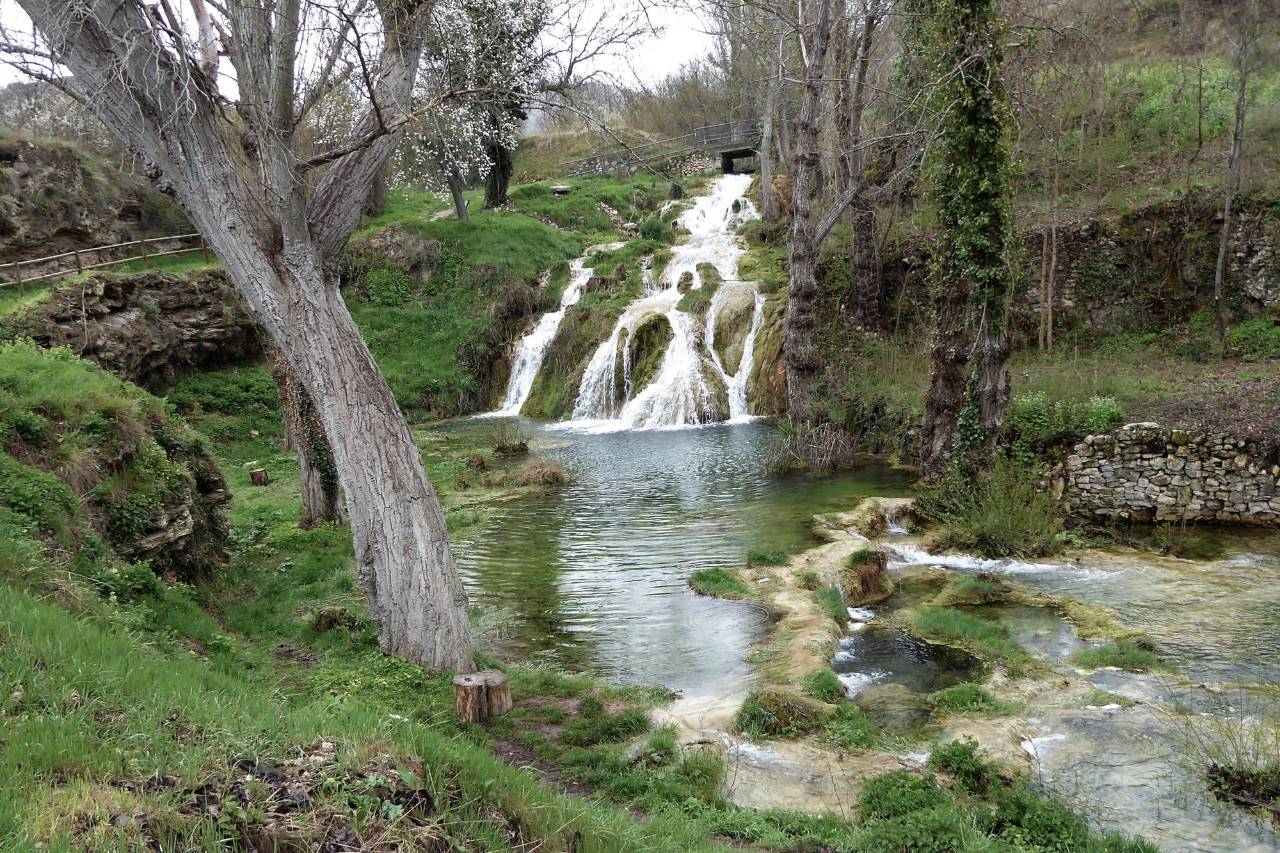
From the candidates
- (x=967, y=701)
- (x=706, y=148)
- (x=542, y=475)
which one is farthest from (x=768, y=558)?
(x=706, y=148)

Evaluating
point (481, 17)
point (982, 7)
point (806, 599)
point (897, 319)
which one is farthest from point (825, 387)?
point (481, 17)

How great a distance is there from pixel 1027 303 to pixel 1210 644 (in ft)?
43.8

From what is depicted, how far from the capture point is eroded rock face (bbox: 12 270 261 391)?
19.3 metres

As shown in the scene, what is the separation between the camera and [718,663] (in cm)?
775

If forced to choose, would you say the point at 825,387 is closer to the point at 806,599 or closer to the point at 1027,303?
the point at 1027,303

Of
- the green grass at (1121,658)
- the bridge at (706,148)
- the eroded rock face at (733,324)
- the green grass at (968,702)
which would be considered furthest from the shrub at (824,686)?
the bridge at (706,148)

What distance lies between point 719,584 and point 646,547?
2148 mm

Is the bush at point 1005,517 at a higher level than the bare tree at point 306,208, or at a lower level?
lower

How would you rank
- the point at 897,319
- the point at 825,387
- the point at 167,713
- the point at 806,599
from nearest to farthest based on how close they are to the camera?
the point at 167,713
the point at 806,599
the point at 825,387
the point at 897,319

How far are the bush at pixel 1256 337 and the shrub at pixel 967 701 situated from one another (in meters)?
12.7

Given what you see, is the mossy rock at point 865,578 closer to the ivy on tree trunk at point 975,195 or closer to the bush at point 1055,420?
the ivy on tree trunk at point 975,195

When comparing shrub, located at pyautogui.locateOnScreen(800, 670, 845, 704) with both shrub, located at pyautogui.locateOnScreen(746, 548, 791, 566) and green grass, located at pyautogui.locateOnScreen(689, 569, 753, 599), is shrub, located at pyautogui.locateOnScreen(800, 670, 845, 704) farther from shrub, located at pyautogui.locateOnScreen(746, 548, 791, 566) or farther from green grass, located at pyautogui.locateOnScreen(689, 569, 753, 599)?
shrub, located at pyautogui.locateOnScreen(746, 548, 791, 566)

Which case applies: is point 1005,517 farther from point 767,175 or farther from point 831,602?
point 767,175

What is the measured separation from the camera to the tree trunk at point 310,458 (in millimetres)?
11258
